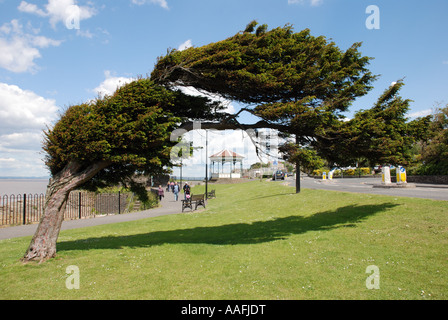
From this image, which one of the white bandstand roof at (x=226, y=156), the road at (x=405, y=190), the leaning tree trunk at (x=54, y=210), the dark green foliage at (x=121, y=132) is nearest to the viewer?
the leaning tree trunk at (x=54, y=210)

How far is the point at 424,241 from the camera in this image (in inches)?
260

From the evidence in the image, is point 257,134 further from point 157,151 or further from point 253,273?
point 253,273

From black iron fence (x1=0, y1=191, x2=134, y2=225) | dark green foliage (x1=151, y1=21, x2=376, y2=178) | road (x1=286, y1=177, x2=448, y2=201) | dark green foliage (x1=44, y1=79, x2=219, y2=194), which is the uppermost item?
dark green foliage (x1=151, y1=21, x2=376, y2=178)

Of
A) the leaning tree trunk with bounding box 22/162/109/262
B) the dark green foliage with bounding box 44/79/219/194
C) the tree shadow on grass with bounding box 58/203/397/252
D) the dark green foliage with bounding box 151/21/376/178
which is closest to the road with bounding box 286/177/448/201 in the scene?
the tree shadow on grass with bounding box 58/203/397/252

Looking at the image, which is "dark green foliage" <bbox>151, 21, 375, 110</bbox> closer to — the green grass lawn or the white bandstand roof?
the green grass lawn

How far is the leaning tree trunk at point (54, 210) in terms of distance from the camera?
6.91 m

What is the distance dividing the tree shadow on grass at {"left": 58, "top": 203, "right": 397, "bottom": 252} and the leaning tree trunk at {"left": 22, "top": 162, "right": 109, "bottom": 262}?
1134mm

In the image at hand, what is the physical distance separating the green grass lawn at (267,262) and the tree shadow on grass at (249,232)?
0.04 metres

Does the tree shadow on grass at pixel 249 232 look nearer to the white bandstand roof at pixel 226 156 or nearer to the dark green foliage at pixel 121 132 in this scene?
the dark green foliage at pixel 121 132

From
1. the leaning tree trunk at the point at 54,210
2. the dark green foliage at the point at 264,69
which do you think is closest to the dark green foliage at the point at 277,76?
the dark green foliage at the point at 264,69

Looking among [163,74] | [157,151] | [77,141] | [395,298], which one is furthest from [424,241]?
[77,141]

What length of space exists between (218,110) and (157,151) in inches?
115

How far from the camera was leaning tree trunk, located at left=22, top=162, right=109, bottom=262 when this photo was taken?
6914mm

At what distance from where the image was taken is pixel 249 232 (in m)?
9.87
